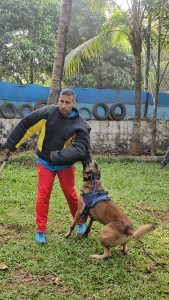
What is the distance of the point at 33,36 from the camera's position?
16.8 meters

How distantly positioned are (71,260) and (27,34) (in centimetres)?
1457

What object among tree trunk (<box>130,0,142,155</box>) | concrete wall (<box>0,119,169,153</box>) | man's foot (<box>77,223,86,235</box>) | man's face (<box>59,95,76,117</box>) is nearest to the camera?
man's face (<box>59,95,76,117</box>)

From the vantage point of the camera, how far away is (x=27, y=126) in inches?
177

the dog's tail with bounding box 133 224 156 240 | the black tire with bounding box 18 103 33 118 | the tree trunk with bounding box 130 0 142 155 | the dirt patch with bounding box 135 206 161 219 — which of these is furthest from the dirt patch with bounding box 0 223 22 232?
the tree trunk with bounding box 130 0 142 155

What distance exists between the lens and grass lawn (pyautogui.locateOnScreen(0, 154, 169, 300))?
142 inches

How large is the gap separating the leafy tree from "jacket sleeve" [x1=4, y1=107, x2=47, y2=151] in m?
12.0

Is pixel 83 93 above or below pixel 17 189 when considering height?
above

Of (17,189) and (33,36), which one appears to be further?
(33,36)

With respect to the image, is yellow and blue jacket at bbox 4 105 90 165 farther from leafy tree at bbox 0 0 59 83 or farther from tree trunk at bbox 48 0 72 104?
leafy tree at bbox 0 0 59 83

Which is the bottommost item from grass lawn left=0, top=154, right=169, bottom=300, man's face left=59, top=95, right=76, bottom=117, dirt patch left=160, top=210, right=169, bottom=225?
dirt patch left=160, top=210, right=169, bottom=225

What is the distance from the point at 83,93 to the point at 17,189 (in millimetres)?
6365

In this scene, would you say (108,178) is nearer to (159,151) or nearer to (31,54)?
(159,151)

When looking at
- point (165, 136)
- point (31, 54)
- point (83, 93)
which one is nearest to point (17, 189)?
point (83, 93)

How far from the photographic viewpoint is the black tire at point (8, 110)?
11.7 metres
